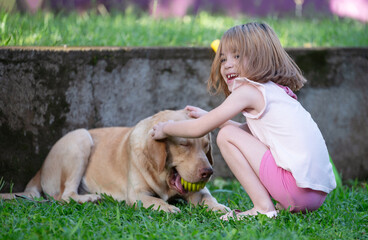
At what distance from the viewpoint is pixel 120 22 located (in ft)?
21.1

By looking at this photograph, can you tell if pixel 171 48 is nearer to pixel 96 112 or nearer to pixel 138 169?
pixel 96 112

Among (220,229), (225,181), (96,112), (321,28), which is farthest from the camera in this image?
(321,28)

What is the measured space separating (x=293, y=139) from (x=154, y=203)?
3.68 feet

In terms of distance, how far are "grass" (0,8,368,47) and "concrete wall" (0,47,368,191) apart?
46 centimetres

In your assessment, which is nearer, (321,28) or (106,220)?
(106,220)

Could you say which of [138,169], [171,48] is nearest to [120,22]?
[171,48]

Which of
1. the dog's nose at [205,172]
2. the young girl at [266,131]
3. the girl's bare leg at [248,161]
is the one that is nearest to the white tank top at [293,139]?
the young girl at [266,131]

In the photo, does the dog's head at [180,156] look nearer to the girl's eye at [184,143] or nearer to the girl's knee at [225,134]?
the girl's eye at [184,143]

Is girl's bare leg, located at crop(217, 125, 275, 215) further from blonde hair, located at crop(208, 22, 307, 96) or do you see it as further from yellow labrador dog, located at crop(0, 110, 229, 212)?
blonde hair, located at crop(208, 22, 307, 96)

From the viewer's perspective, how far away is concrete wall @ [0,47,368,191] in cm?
414

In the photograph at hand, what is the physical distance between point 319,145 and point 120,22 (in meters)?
4.10

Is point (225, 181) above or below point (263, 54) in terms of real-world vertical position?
below

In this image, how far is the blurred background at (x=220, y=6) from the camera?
28.1 feet

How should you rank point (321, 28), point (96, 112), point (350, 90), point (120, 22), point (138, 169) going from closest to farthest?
point (138, 169)
point (96, 112)
point (350, 90)
point (120, 22)
point (321, 28)
